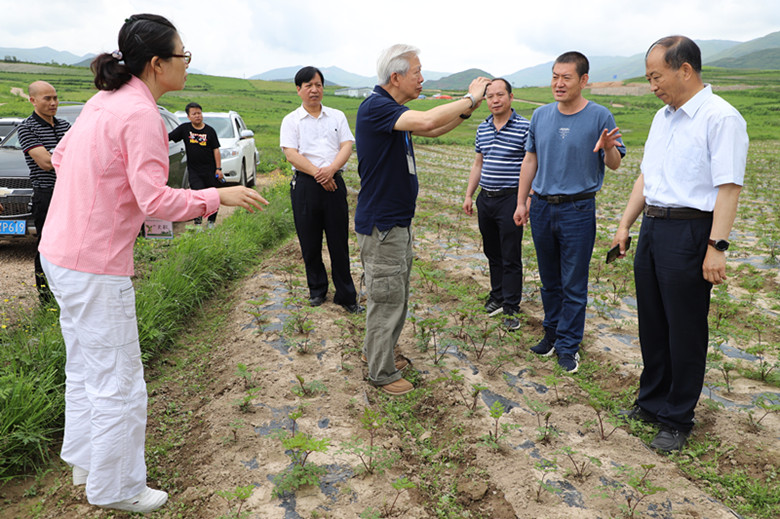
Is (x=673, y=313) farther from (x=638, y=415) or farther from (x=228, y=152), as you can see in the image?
(x=228, y=152)

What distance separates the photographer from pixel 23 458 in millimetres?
2768

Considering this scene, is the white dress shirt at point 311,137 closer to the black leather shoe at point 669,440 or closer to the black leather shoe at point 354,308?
the black leather shoe at point 354,308

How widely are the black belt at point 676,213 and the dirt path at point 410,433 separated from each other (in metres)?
1.10

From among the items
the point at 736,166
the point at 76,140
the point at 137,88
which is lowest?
the point at 736,166

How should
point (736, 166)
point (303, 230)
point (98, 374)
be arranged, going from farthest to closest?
point (303, 230) → point (736, 166) → point (98, 374)

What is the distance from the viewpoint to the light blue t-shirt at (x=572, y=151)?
369cm

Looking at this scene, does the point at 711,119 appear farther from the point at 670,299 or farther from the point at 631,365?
the point at 631,365

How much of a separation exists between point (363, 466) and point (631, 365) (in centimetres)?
224

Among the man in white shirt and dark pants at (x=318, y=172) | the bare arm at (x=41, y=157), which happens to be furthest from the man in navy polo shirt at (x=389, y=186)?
the bare arm at (x=41, y=157)

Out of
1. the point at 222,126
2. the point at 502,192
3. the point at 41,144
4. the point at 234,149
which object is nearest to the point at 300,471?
the point at 502,192

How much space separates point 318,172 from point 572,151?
6.85 ft

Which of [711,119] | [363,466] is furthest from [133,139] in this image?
[711,119]

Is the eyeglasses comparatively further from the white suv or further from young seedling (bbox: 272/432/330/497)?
the white suv

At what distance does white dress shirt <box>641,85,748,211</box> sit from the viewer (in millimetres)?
2607
